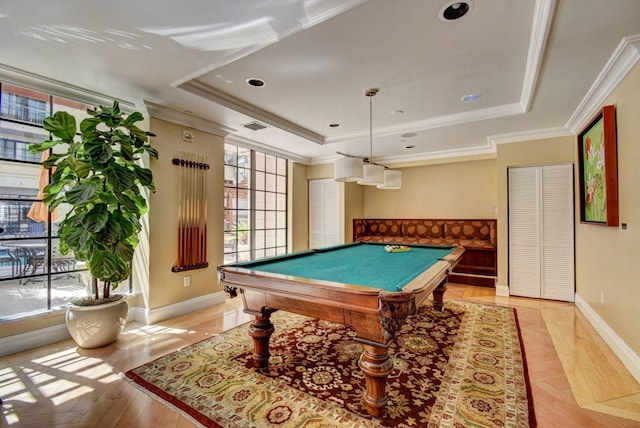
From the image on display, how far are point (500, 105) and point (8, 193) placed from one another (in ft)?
17.3

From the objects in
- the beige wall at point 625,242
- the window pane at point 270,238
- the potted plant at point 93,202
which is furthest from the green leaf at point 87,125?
the beige wall at point 625,242

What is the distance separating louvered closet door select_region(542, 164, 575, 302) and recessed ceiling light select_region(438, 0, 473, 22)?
11.0ft

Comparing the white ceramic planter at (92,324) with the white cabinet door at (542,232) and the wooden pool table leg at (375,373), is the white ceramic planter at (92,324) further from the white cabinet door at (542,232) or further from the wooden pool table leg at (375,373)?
the white cabinet door at (542,232)

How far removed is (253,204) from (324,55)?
338 cm

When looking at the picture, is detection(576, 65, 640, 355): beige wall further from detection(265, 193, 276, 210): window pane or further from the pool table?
detection(265, 193, 276, 210): window pane

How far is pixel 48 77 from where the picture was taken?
2.70 meters

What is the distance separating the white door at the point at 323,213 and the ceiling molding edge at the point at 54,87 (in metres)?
3.85

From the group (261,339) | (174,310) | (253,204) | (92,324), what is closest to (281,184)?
(253,204)

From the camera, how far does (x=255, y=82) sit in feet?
9.38

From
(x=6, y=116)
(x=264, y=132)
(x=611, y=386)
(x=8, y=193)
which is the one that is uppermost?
(x=264, y=132)

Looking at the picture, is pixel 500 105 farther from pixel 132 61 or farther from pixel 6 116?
pixel 6 116

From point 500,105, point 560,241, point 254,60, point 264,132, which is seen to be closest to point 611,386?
point 560,241

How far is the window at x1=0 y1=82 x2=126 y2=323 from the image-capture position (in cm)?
266

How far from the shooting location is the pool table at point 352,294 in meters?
1.57
